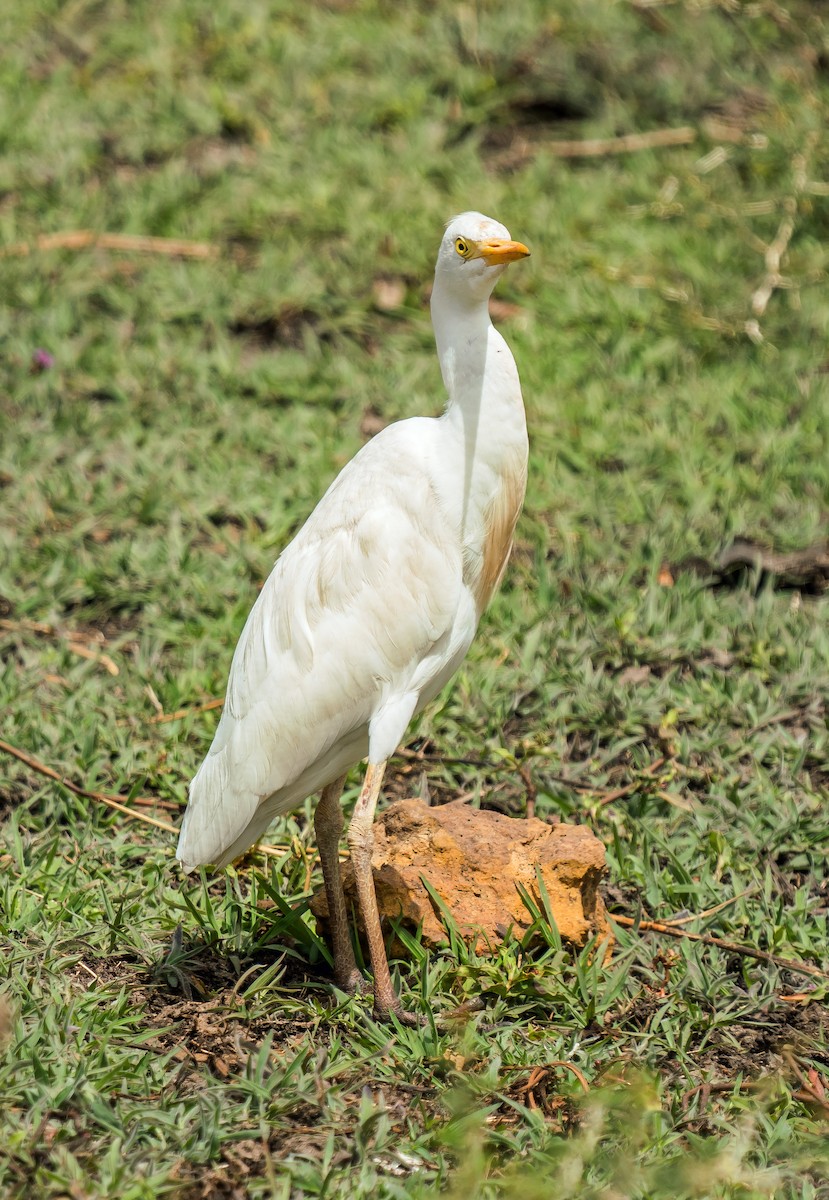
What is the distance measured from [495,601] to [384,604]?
1.59 m

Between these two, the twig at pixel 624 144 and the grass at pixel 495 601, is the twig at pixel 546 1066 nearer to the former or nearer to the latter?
the grass at pixel 495 601

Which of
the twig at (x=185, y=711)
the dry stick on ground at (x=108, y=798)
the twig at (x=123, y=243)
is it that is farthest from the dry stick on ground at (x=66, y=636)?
the twig at (x=123, y=243)

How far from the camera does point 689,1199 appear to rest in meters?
2.71

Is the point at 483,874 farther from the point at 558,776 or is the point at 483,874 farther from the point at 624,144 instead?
the point at 624,144

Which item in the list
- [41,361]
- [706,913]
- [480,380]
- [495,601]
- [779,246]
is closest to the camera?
[480,380]

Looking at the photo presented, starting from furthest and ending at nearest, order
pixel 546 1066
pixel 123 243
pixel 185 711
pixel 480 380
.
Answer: pixel 123 243
pixel 185 711
pixel 480 380
pixel 546 1066

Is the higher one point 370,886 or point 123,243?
→ point 123,243

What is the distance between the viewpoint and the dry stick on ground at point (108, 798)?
3961 mm

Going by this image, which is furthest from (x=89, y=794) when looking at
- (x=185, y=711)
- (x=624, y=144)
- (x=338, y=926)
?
(x=624, y=144)

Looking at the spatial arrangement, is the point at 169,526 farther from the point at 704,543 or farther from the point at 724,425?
the point at 724,425

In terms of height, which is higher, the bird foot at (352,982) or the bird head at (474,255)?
the bird head at (474,255)

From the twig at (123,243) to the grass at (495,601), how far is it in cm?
7

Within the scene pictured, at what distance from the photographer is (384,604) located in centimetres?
331

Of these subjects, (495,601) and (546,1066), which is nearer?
(546,1066)
